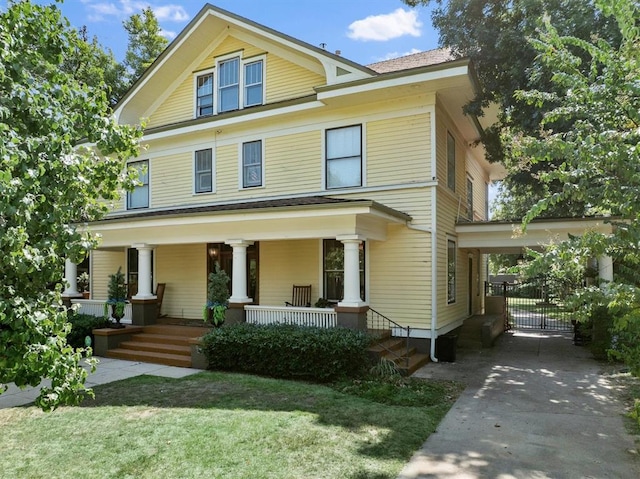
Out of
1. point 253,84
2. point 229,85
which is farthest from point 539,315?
point 229,85

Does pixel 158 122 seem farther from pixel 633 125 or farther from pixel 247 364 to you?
pixel 633 125

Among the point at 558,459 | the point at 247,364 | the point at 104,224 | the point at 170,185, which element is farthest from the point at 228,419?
the point at 170,185

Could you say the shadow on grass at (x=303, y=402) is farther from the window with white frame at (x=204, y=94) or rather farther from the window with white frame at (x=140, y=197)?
the window with white frame at (x=204, y=94)

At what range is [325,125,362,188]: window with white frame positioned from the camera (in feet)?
37.9

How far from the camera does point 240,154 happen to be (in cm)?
1317

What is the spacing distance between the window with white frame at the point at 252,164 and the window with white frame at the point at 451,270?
559cm

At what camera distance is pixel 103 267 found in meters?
15.7

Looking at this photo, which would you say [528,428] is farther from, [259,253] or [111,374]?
[259,253]

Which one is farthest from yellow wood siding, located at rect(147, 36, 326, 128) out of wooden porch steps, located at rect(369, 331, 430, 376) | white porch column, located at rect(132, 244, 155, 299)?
wooden porch steps, located at rect(369, 331, 430, 376)

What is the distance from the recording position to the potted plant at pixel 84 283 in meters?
16.7

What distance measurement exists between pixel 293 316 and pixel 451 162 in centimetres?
623

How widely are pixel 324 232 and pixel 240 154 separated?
15.2ft

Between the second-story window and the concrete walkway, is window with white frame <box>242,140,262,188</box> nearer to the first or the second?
the second-story window

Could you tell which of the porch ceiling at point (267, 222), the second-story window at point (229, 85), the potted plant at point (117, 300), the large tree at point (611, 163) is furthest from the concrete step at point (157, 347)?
the large tree at point (611, 163)
